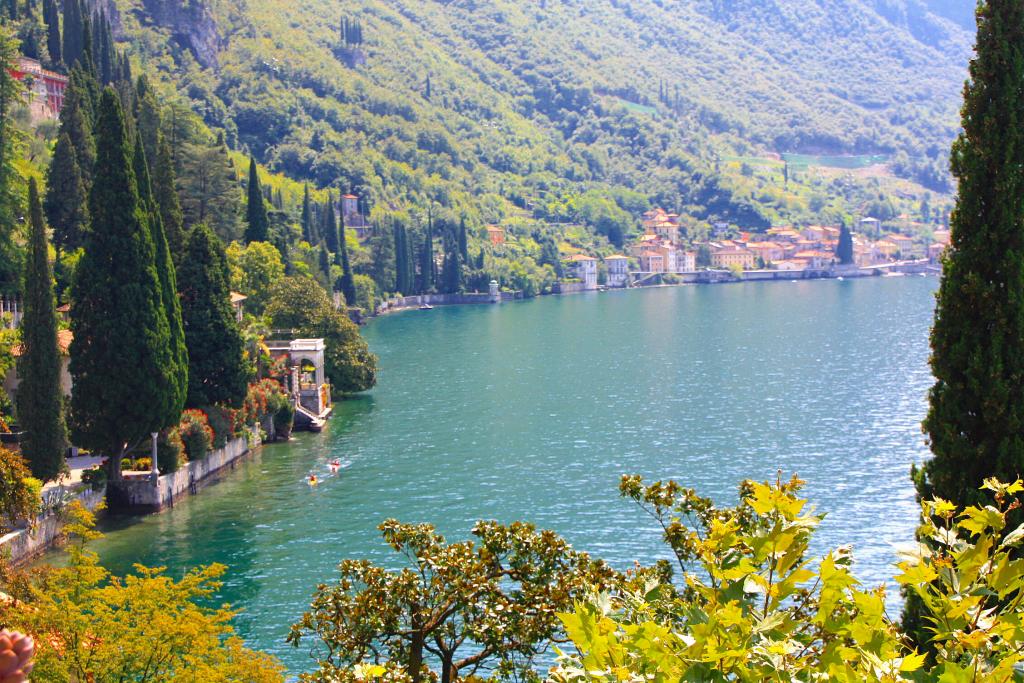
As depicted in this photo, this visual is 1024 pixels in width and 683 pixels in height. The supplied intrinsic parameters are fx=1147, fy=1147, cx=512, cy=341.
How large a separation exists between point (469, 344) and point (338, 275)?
16.5 meters

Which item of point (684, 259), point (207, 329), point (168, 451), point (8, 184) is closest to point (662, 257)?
point (684, 259)

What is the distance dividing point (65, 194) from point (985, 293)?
44.5 meters

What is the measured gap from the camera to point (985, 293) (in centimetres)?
1260

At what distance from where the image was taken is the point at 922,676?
520 centimetres

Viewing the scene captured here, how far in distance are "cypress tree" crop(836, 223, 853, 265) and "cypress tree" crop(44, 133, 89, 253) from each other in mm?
159935

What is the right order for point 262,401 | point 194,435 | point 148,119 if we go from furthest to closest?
point 148,119, point 262,401, point 194,435

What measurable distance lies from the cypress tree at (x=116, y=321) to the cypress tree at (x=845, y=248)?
6729 inches

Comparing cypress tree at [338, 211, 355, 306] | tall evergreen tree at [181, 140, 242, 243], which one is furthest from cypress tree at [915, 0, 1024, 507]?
cypress tree at [338, 211, 355, 306]

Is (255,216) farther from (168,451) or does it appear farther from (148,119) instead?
(168,451)

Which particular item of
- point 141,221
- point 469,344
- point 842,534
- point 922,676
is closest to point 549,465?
point 842,534

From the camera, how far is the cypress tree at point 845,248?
191500 millimetres

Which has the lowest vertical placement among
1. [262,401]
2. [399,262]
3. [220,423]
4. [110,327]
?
[220,423]

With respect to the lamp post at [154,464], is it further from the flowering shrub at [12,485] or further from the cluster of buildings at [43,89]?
the cluster of buildings at [43,89]

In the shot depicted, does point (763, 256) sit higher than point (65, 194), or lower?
lower
